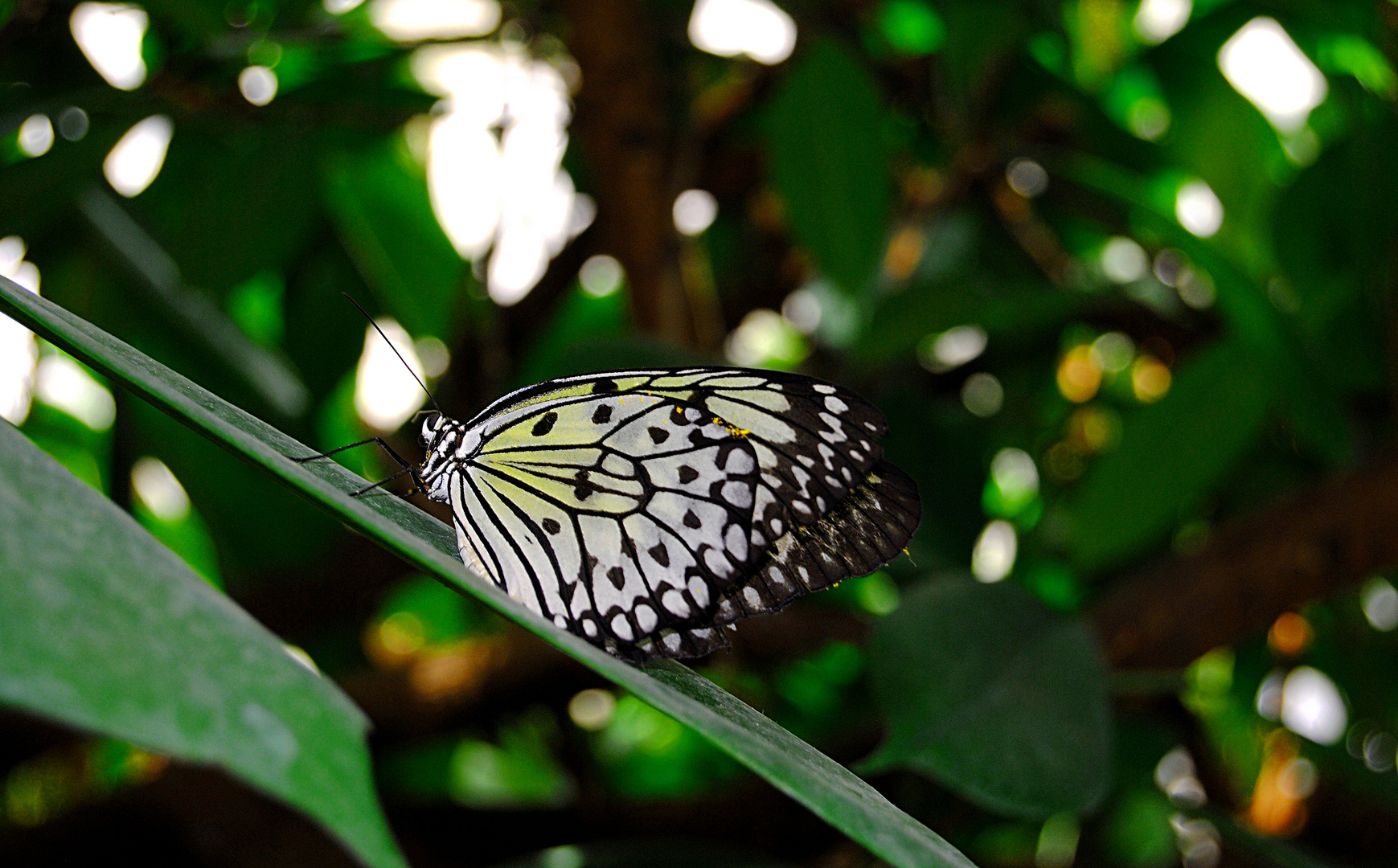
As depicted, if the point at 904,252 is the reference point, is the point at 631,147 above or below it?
above

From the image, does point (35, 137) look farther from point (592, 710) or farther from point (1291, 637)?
point (1291, 637)

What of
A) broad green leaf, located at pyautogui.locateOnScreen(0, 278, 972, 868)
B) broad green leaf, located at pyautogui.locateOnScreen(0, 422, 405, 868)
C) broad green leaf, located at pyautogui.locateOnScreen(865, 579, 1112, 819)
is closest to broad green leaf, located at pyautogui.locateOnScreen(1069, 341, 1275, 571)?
broad green leaf, located at pyautogui.locateOnScreen(865, 579, 1112, 819)

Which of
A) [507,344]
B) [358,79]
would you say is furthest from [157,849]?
[358,79]

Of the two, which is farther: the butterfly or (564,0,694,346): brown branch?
(564,0,694,346): brown branch

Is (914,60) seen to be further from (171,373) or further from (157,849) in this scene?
(157,849)

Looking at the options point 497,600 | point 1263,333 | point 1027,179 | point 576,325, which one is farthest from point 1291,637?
point 497,600

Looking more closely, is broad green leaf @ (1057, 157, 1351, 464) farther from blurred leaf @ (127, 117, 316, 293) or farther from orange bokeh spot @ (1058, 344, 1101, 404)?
blurred leaf @ (127, 117, 316, 293)
